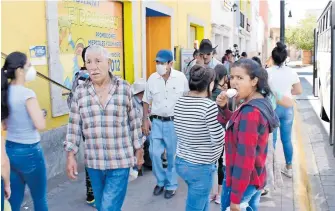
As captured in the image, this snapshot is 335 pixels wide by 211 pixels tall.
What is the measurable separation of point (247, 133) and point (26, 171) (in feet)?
6.19

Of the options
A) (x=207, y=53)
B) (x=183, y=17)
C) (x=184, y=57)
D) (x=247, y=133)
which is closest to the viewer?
(x=247, y=133)

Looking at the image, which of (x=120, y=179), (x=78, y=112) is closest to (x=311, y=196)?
(x=120, y=179)

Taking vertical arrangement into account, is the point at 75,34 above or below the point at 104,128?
above

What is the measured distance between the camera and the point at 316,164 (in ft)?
22.5

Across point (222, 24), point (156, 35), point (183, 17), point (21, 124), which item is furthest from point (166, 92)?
point (222, 24)

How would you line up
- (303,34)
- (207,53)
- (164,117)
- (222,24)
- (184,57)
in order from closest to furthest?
1. (164,117)
2. (207,53)
3. (184,57)
4. (222,24)
5. (303,34)

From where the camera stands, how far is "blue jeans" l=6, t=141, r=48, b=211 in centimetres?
351

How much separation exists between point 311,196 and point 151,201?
2.00m

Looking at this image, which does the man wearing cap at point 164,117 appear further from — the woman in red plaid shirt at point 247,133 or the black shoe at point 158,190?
the woman in red plaid shirt at point 247,133

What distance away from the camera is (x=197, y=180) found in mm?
3484

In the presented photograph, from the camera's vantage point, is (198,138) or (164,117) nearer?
(198,138)

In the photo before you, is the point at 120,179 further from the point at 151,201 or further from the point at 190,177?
the point at 151,201

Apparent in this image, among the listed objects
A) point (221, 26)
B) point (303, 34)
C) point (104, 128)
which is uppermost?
point (303, 34)

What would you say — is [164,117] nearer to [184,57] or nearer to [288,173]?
[288,173]
